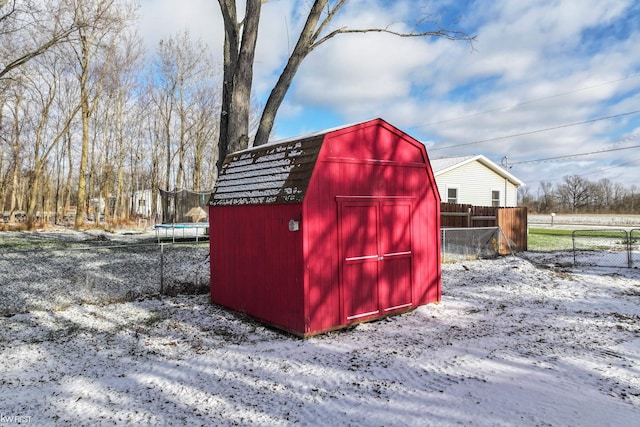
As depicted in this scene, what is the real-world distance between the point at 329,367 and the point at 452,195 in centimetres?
1977

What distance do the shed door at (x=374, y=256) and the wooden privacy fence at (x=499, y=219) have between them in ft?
32.5

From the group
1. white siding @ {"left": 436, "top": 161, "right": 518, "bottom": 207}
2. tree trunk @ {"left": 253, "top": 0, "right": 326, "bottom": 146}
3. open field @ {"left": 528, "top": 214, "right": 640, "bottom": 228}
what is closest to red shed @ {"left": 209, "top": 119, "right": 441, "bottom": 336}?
tree trunk @ {"left": 253, "top": 0, "right": 326, "bottom": 146}

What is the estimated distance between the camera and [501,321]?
6.41m

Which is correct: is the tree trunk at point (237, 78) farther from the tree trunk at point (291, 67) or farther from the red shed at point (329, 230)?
the red shed at point (329, 230)

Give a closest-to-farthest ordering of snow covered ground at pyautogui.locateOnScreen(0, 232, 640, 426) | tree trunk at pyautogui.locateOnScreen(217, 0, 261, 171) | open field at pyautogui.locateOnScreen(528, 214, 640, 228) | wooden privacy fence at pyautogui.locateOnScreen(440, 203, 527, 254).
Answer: snow covered ground at pyautogui.locateOnScreen(0, 232, 640, 426)
tree trunk at pyautogui.locateOnScreen(217, 0, 261, 171)
wooden privacy fence at pyautogui.locateOnScreen(440, 203, 527, 254)
open field at pyautogui.locateOnScreen(528, 214, 640, 228)

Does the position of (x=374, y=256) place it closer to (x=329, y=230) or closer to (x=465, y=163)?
(x=329, y=230)

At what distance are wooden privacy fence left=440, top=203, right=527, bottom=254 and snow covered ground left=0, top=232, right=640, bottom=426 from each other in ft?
27.2

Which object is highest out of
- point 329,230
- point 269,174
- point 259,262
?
point 269,174

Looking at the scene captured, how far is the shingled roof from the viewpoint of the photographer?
587cm

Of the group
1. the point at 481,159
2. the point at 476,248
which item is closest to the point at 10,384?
the point at 476,248

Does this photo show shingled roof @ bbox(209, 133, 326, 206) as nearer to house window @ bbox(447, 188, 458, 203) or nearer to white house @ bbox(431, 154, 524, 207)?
white house @ bbox(431, 154, 524, 207)

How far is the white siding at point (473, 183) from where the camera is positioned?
22.5 m

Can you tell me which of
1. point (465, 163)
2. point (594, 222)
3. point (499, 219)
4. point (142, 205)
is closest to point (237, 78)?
point (499, 219)

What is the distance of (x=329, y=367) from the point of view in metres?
4.61
